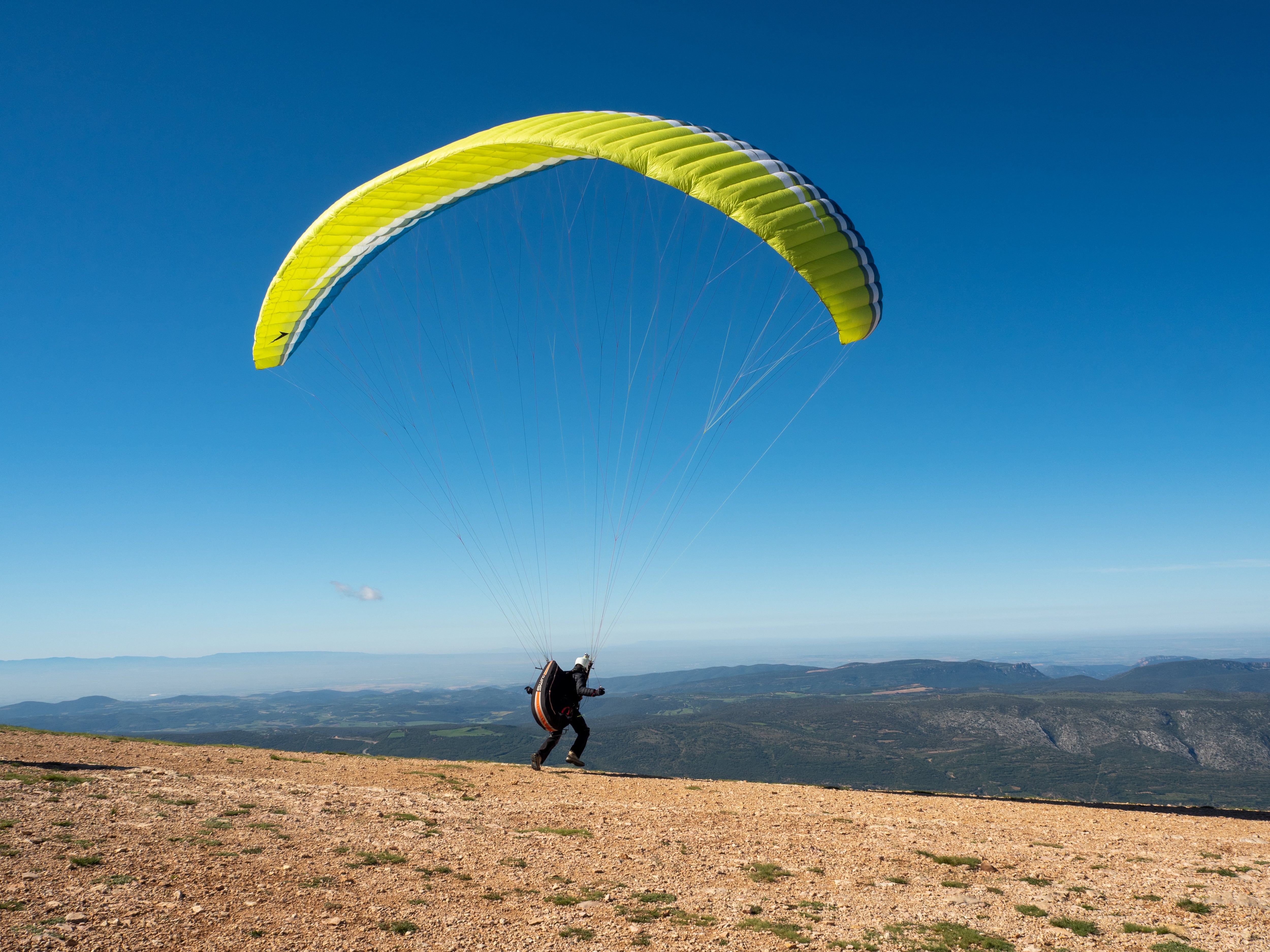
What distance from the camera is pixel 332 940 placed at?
6.71 meters

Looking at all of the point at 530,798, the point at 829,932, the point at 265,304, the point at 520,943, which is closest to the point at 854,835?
the point at 829,932

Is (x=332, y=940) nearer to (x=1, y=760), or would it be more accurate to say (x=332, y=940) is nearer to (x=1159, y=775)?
(x=1, y=760)

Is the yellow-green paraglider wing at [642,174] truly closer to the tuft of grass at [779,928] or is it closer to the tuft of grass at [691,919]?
the tuft of grass at [779,928]

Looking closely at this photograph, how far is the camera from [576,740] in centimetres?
1585

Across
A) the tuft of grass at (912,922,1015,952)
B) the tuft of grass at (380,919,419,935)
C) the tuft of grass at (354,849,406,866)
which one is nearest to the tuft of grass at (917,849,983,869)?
the tuft of grass at (912,922,1015,952)

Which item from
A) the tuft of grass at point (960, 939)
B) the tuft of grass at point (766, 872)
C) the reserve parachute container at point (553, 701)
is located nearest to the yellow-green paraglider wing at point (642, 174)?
the tuft of grass at point (766, 872)

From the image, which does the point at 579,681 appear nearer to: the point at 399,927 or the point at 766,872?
the point at 766,872

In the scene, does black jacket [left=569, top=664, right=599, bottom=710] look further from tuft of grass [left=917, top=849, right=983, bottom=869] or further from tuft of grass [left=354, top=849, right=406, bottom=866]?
tuft of grass [left=917, top=849, right=983, bottom=869]

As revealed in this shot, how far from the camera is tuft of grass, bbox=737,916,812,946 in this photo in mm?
7422

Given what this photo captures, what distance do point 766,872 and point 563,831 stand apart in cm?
332

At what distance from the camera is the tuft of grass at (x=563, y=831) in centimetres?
1091

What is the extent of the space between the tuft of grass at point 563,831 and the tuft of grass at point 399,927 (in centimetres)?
392

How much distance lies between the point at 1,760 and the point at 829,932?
15487 millimetres

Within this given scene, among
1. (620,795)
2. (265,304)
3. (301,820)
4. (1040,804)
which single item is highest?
(265,304)
